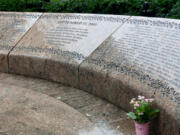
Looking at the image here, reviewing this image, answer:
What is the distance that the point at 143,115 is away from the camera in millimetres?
3100

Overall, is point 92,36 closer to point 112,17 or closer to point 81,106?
point 112,17

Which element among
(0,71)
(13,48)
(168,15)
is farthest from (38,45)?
(168,15)

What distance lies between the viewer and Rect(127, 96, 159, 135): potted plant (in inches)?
121

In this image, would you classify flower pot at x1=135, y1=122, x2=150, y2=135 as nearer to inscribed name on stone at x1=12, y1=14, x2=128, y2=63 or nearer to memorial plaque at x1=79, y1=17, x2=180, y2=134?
memorial plaque at x1=79, y1=17, x2=180, y2=134

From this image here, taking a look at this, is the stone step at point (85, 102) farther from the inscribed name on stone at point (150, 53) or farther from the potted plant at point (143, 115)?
the inscribed name on stone at point (150, 53)

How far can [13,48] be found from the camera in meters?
5.56

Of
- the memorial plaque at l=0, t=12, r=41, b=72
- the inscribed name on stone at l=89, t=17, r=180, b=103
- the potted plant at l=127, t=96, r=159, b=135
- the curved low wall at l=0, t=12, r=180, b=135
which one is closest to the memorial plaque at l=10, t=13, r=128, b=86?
the curved low wall at l=0, t=12, r=180, b=135

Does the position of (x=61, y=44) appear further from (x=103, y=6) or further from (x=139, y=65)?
(x=139, y=65)

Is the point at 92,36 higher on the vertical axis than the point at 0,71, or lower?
higher

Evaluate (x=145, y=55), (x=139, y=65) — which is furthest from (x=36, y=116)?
(x=145, y=55)

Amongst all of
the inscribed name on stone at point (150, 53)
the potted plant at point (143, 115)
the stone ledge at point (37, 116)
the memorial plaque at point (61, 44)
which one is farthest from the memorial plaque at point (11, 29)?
the potted plant at point (143, 115)

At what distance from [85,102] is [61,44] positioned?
130 cm

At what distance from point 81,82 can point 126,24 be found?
1.11 meters

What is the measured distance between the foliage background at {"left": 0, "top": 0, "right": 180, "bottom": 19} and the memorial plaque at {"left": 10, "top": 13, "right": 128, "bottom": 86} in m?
0.85
